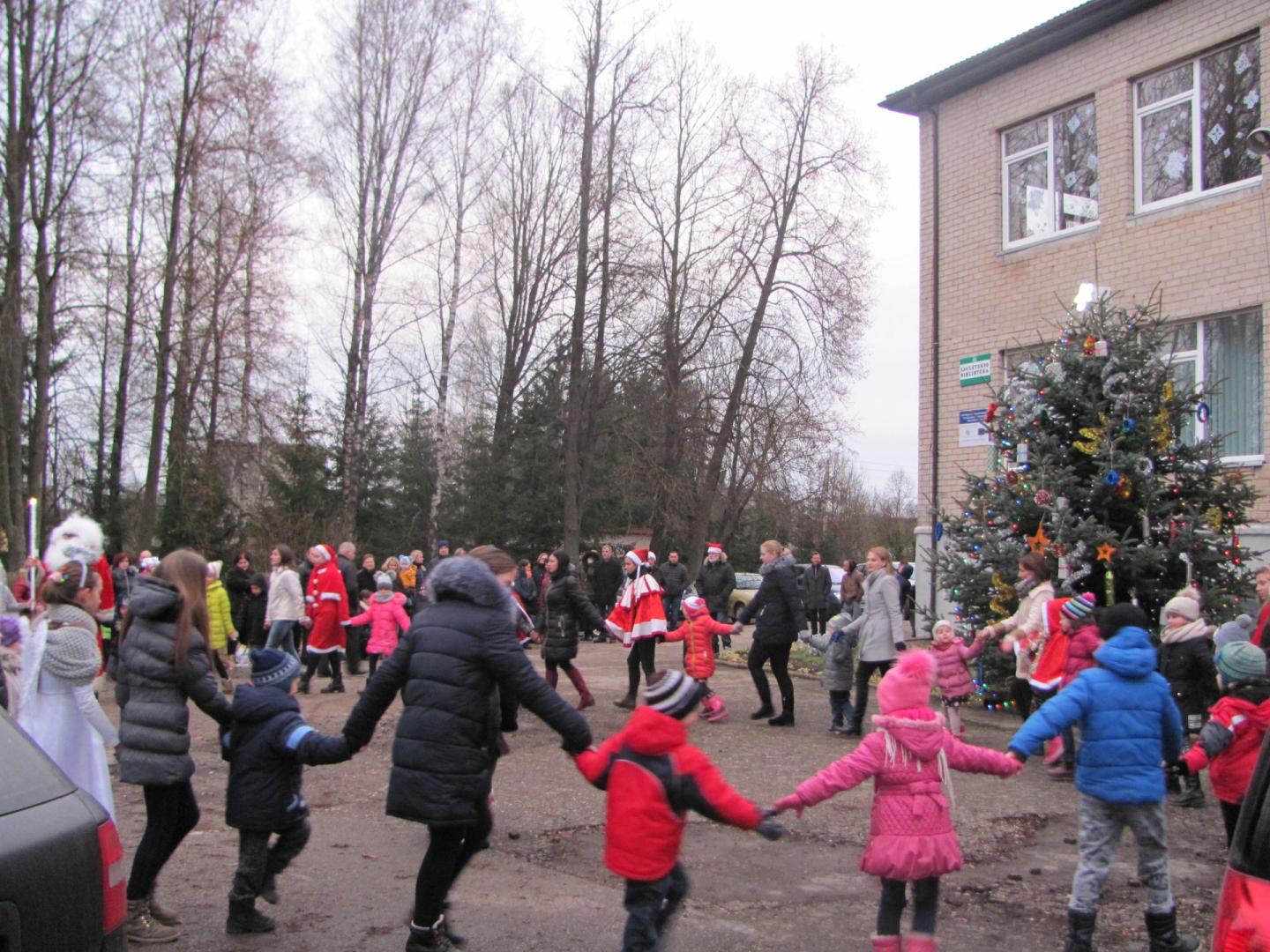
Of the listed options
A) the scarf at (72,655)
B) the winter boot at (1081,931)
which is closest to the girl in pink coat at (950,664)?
the winter boot at (1081,931)

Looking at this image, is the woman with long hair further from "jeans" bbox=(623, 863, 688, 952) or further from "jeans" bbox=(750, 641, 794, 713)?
"jeans" bbox=(623, 863, 688, 952)

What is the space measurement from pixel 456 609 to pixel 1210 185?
47.1ft

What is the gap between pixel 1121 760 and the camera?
5.32 meters

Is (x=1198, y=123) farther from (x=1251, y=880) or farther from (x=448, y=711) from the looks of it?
(x=1251, y=880)

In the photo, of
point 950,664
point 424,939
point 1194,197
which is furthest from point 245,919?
point 1194,197

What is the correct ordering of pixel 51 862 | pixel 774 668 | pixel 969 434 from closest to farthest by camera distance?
pixel 51 862, pixel 774 668, pixel 969 434

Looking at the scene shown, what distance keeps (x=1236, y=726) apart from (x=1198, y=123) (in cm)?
1227

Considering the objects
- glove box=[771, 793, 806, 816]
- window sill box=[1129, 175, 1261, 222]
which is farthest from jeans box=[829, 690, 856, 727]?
window sill box=[1129, 175, 1261, 222]

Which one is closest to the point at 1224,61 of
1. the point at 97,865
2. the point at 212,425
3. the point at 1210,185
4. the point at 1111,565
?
the point at 1210,185

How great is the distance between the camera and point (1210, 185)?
1569 cm

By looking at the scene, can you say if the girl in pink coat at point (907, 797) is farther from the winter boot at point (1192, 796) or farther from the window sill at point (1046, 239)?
the window sill at point (1046, 239)

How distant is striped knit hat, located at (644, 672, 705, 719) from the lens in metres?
4.59

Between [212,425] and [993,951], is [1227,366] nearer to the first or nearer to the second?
[993,951]

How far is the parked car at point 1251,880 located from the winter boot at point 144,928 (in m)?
4.30
